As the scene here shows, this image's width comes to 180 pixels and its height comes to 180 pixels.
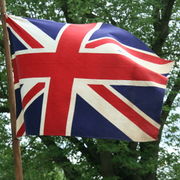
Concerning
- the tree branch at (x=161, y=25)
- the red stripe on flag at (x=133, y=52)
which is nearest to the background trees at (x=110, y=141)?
the tree branch at (x=161, y=25)

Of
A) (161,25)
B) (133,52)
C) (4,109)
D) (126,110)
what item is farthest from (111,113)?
(4,109)

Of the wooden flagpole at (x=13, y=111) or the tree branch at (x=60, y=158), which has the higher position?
the wooden flagpole at (x=13, y=111)

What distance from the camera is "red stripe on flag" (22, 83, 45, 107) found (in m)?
6.37

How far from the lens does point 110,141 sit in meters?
14.2

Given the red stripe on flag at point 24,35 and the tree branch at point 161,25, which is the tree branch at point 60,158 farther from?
the red stripe on flag at point 24,35

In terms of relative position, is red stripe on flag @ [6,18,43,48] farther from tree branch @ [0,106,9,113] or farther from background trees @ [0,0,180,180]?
tree branch @ [0,106,9,113]

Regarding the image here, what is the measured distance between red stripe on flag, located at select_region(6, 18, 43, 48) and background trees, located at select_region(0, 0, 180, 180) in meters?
7.15

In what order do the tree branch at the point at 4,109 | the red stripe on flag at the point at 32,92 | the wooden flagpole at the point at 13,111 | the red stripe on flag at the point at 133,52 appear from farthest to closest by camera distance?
1. the tree branch at the point at 4,109
2. the red stripe on flag at the point at 133,52
3. the red stripe on flag at the point at 32,92
4. the wooden flagpole at the point at 13,111

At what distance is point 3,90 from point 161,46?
4.88 meters

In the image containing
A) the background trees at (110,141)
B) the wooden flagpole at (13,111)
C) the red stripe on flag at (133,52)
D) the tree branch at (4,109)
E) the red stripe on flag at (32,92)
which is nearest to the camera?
the wooden flagpole at (13,111)

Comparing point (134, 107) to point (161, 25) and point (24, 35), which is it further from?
point (161, 25)

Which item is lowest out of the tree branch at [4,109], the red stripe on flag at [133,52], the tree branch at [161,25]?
the tree branch at [4,109]

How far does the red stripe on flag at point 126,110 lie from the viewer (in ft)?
20.4

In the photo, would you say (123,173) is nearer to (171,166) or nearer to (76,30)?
(171,166)
